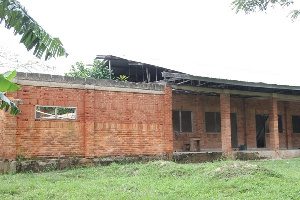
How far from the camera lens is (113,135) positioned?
1344 cm

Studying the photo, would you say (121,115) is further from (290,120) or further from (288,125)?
(290,120)

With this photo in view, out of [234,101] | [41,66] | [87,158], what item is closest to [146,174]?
[87,158]

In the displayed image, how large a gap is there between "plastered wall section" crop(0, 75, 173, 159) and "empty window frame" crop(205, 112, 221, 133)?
4435 millimetres

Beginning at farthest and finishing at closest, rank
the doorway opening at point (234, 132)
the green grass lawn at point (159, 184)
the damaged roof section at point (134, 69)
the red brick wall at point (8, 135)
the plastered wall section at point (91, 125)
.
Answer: the doorway opening at point (234, 132) → the damaged roof section at point (134, 69) → the plastered wall section at point (91, 125) → the red brick wall at point (8, 135) → the green grass lawn at point (159, 184)

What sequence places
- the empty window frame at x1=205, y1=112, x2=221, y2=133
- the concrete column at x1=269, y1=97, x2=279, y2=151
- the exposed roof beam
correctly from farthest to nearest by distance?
the empty window frame at x1=205, y1=112, x2=221, y2=133
the concrete column at x1=269, y1=97, x2=279, y2=151
the exposed roof beam

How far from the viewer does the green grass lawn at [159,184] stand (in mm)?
8398

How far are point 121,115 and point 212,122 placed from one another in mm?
6571

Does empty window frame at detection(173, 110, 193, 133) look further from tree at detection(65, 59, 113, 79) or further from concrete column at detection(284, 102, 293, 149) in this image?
concrete column at detection(284, 102, 293, 149)

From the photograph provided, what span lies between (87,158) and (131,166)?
1595 mm

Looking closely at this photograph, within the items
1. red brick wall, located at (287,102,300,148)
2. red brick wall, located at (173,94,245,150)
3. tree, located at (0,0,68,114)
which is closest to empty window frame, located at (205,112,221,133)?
red brick wall, located at (173,94,245,150)

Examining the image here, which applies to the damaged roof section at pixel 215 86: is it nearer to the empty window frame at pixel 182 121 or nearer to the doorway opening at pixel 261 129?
the empty window frame at pixel 182 121

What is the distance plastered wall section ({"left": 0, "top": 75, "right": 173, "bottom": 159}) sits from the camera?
1187 cm

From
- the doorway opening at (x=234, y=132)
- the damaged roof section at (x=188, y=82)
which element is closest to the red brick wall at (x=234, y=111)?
the doorway opening at (x=234, y=132)

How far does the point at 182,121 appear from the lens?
17672mm
